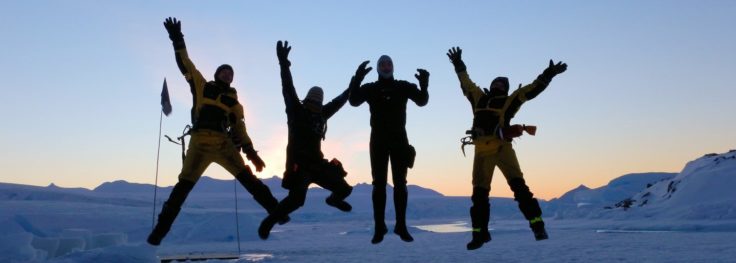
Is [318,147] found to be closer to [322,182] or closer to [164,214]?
[322,182]

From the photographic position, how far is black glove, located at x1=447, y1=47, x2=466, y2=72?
8289 millimetres

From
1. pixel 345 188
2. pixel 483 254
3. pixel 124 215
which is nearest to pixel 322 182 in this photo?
pixel 345 188

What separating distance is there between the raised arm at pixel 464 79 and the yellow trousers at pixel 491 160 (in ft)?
1.85

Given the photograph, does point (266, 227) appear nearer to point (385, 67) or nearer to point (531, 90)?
point (385, 67)

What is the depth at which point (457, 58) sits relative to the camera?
27.4ft

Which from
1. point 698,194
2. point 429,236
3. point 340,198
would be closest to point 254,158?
point 340,198

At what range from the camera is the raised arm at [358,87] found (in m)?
7.46

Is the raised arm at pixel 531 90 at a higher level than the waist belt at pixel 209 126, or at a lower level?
higher

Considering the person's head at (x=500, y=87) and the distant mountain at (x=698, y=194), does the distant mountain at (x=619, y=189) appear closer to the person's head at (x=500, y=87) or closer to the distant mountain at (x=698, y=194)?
the distant mountain at (x=698, y=194)

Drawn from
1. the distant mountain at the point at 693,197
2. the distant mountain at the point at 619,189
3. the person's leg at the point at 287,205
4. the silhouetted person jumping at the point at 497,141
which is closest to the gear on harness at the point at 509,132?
the silhouetted person jumping at the point at 497,141

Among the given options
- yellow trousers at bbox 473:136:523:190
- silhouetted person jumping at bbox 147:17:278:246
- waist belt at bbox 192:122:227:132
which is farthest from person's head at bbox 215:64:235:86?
yellow trousers at bbox 473:136:523:190

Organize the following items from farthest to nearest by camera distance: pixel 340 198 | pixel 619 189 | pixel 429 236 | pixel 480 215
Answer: pixel 619 189 < pixel 429 236 < pixel 480 215 < pixel 340 198

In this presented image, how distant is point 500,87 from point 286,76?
8.64 ft

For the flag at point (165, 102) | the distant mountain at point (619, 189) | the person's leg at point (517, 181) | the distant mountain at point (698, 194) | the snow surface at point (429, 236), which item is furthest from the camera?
the distant mountain at point (619, 189)
